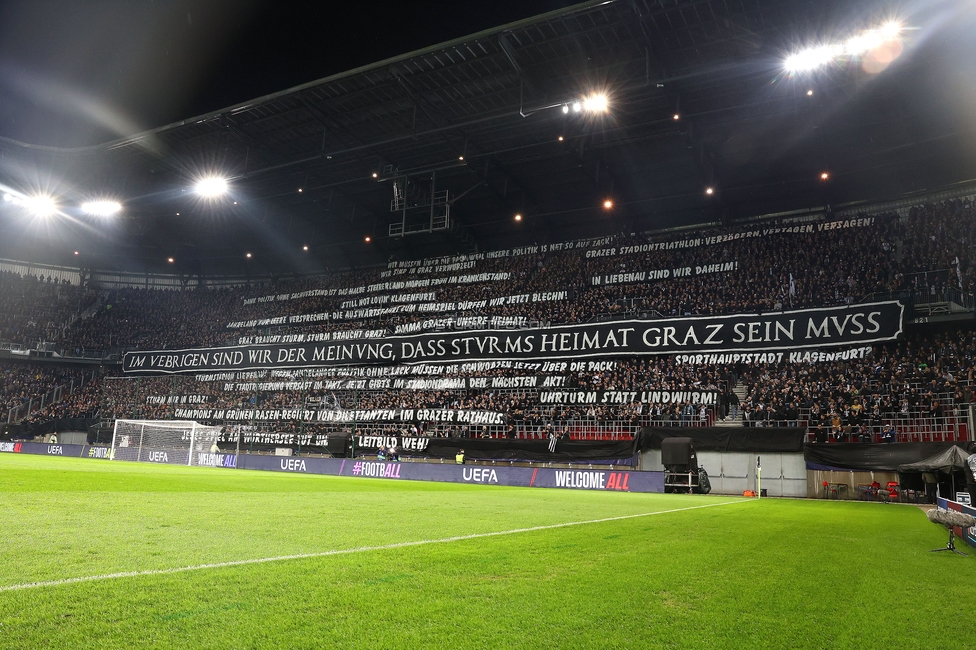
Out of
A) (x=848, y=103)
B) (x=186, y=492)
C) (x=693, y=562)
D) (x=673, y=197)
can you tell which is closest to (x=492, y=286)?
(x=673, y=197)

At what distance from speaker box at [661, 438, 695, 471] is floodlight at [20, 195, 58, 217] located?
4129 cm

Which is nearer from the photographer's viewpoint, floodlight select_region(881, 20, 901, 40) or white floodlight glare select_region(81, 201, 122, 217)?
floodlight select_region(881, 20, 901, 40)

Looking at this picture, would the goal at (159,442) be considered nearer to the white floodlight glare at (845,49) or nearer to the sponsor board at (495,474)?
the sponsor board at (495,474)

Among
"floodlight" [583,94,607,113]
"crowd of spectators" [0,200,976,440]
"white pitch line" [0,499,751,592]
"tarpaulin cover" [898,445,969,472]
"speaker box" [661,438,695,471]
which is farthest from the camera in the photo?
"floodlight" [583,94,607,113]

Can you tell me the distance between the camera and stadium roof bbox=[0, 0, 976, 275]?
907 inches

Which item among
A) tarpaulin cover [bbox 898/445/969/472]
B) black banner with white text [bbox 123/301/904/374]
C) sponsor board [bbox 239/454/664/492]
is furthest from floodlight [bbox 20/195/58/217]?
tarpaulin cover [bbox 898/445/969/472]

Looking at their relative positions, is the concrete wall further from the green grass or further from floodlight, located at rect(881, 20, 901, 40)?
the green grass

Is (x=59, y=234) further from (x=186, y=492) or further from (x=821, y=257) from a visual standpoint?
(x=821, y=257)

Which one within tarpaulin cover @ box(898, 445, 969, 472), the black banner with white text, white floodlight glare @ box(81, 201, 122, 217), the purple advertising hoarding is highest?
white floodlight glare @ box(81, 201, 122, 217)

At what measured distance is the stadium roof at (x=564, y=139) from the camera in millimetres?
23031

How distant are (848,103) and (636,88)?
30.9 ft

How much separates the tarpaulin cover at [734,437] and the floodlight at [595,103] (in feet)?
43.5

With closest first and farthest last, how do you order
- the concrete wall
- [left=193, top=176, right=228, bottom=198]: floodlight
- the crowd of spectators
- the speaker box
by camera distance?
the speaker box → the concrete wall → the crowd of spectators → [left=193, top=176, right=228, bottom=198]: floodlight

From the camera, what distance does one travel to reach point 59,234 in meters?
47.9
